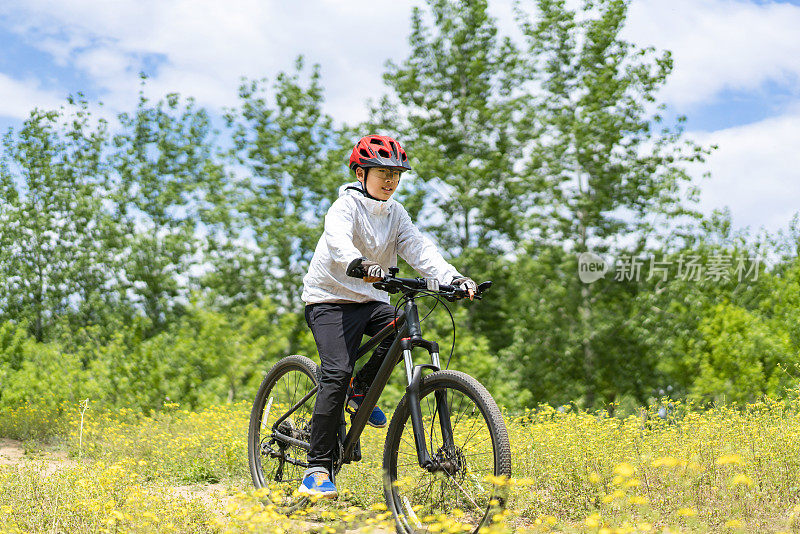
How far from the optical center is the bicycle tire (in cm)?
490

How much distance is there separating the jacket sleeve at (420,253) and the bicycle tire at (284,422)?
108cm

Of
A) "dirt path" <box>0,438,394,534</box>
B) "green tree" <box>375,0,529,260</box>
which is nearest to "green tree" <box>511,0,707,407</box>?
"green tree" <box>375,0,529,260</box>

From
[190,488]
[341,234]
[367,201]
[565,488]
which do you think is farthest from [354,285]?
[190,488]

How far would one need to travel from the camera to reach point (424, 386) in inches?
146

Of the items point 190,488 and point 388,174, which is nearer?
point 388,174

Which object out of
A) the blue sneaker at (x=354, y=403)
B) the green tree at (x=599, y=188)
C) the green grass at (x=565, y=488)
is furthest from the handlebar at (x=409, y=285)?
the green tree at (x=599, y=188)

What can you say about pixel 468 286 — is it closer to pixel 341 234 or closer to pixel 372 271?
pixel 372 271

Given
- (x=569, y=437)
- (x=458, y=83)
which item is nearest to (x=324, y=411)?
(x=569, y=437)

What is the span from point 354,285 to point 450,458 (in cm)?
121

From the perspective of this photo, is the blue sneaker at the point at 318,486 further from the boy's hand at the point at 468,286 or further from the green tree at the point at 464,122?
the green tree at the point at 464,122

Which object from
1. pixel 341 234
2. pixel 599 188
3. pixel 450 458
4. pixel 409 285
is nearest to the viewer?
pixel 450 458

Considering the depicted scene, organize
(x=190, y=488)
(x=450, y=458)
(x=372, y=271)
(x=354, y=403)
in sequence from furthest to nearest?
(x=190, y=488)
(x=354, y=403)
(x=372, y=271)
(x=450, y=458)

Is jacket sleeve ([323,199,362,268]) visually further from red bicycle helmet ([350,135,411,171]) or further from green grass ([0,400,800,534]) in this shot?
green grass ([0,400,800,534])

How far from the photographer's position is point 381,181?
4234 millimetres
